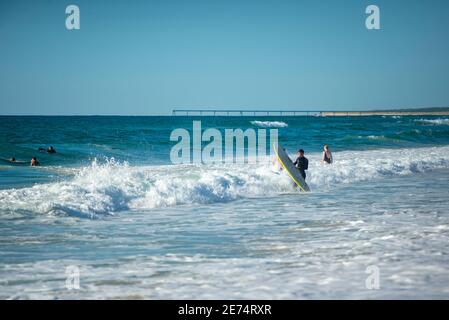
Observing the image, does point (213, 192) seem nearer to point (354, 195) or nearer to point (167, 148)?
point (354, 195)

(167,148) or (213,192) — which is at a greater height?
(167,148)

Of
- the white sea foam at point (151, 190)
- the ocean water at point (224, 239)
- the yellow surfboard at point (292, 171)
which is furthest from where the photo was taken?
the yellow surfboard at point (292, 171)

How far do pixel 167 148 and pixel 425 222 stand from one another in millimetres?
29780

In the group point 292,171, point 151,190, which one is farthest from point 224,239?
point 292,171

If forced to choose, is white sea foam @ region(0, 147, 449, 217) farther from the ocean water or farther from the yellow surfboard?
the yellow surfboard

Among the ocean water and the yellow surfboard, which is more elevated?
the yellow surfboard

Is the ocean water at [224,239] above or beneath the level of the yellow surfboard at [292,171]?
beneath

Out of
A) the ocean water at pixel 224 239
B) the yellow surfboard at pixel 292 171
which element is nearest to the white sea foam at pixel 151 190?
the ocean water at pixel 224 239

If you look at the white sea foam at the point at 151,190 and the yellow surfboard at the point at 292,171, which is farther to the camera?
the yellow surfboard at the point at 292,171

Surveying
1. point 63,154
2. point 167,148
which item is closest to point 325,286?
point 63,154

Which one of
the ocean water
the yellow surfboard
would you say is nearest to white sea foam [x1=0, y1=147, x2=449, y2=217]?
the ocean water

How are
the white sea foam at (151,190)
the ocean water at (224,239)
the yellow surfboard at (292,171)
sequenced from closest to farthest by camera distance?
1. the ocean water at (224,239)
2. the white sea foam at (151,190)
3. the yellow surfboard at (292,171)

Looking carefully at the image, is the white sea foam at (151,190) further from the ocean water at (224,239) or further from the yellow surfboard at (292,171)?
the yellow surfboard at (292,171)
